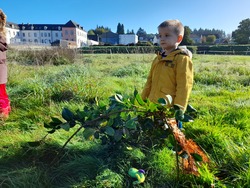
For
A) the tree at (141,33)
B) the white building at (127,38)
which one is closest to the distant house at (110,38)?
the white building at (127,38)

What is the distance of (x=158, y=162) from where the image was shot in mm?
1849

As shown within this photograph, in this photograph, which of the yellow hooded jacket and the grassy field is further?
the yellow hooded jacket

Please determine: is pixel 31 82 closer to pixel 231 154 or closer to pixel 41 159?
pixel 41 159

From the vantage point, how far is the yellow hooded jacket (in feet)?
6.68

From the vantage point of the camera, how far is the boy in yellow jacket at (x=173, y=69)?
204 cm

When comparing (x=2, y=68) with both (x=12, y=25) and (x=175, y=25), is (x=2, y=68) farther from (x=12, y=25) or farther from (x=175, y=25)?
(x=12, y=25)

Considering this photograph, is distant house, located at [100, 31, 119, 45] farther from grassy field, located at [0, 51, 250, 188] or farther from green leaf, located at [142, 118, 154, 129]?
green leaf, located at [142, 118, 154, 129]

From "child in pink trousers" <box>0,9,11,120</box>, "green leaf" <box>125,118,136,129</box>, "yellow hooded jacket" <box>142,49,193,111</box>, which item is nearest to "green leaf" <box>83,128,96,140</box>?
"green leaf" <box>125,118,136,129</box>

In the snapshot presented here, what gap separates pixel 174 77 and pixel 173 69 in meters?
0.08

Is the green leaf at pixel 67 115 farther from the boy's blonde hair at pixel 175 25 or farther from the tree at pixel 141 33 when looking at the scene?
the tree at pixel 141 33

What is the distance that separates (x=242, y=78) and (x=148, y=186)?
5.84 m

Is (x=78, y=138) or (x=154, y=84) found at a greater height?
(x=154, y=84)

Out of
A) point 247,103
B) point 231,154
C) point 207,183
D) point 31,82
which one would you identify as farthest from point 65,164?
point 247,103

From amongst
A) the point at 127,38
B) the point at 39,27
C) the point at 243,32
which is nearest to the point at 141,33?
the point at 127,38
